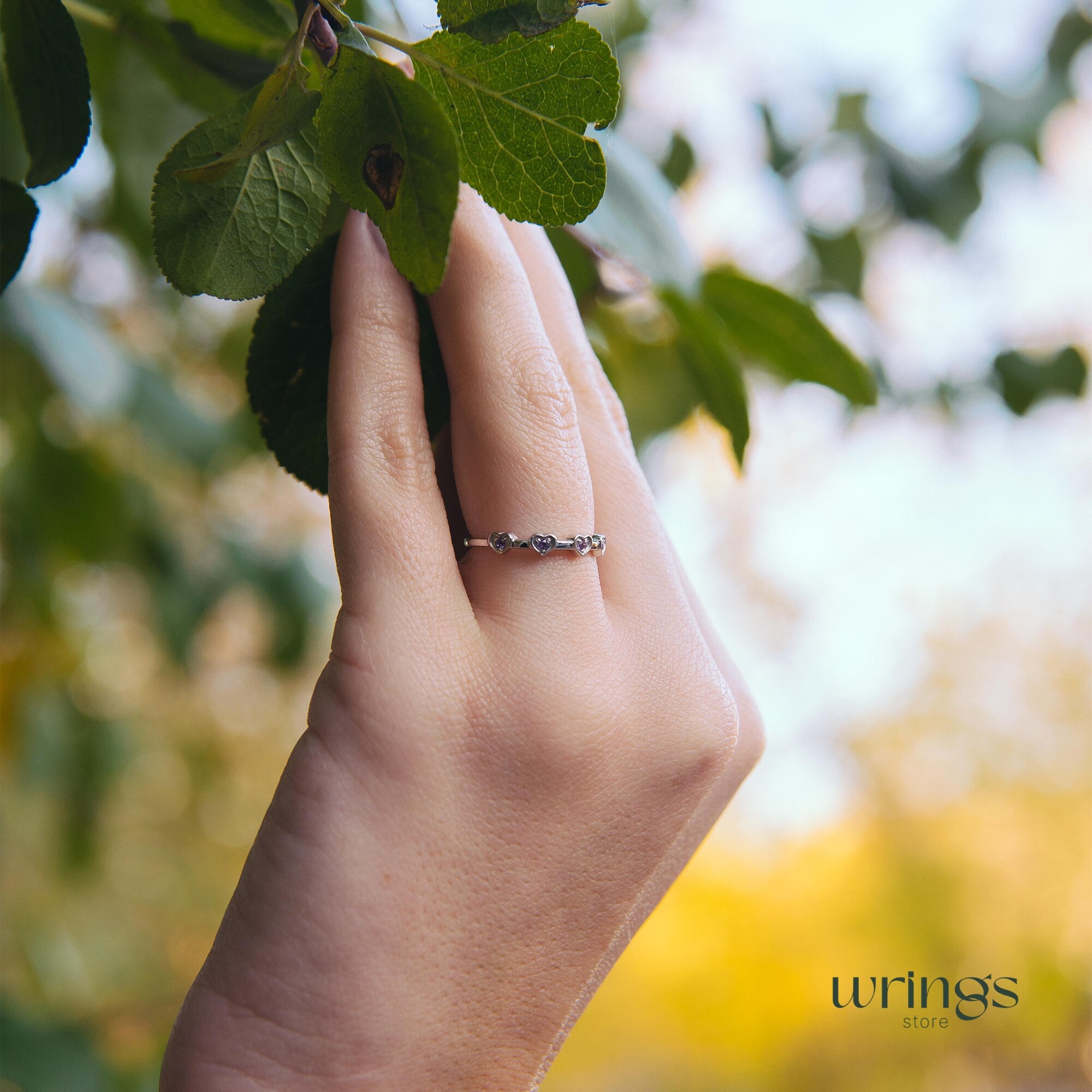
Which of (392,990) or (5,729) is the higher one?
(392,990)

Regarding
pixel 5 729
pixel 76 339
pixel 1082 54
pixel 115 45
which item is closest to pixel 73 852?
pixel 5 729

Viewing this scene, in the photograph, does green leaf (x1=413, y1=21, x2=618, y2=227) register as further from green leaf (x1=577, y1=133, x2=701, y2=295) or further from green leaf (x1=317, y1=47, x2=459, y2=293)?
green leaf (x1=577, y1=133, x2=701, y2=295)

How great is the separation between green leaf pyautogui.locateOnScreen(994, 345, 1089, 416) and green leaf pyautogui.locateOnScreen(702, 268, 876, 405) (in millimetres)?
348

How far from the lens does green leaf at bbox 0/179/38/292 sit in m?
0.24

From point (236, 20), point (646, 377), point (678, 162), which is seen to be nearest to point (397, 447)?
point (236, 20)

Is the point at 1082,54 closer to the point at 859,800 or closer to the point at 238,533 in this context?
the point at 238,533

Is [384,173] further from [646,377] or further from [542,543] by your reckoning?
[646,377]

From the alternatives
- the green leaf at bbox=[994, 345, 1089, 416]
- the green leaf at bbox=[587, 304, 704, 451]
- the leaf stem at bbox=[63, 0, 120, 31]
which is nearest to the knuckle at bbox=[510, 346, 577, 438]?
the leaf stem at bbox=[63, 0, 120, 31]

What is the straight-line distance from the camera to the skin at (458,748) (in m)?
0.23

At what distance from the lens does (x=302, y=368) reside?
10.5 inches

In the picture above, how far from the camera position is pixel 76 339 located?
53 cm

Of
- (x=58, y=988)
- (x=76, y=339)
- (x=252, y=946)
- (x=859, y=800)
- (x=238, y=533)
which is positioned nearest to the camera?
(x=252, y=946)

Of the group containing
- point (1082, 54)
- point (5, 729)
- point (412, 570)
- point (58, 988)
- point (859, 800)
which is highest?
point (1082, 54)

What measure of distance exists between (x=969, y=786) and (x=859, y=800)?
0.65 metres
